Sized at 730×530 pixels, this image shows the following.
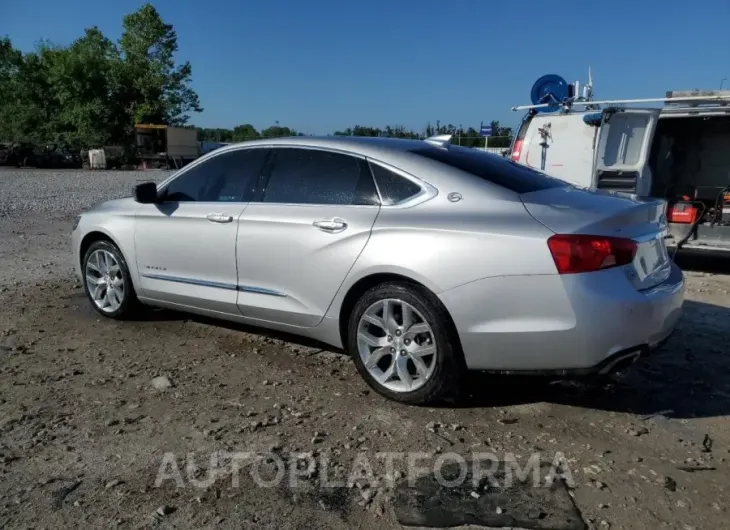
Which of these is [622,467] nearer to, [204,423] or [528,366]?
[528,366]

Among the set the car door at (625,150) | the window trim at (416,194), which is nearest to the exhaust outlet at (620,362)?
the window trim at (416,194)

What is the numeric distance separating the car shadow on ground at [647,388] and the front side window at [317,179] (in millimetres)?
1373

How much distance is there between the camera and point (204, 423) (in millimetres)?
3621

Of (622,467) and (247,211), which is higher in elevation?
(247,211)

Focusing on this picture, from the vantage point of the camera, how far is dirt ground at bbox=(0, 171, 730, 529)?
2.80 m

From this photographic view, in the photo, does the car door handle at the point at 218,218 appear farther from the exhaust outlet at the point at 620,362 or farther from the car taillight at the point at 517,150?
the car taillight at the point at 517,150

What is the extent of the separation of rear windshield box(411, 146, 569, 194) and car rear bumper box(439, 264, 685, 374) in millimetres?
742

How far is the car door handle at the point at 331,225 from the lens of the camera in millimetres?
4062

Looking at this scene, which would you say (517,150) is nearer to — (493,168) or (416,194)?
(493,168)

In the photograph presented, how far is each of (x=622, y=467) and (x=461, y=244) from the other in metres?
1.38

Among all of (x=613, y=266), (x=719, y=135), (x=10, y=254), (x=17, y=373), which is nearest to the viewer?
(x=613, y=266)

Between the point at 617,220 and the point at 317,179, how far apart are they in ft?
6.31

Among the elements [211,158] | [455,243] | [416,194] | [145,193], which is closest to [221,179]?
[211,158]

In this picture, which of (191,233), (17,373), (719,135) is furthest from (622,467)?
(719,135)
